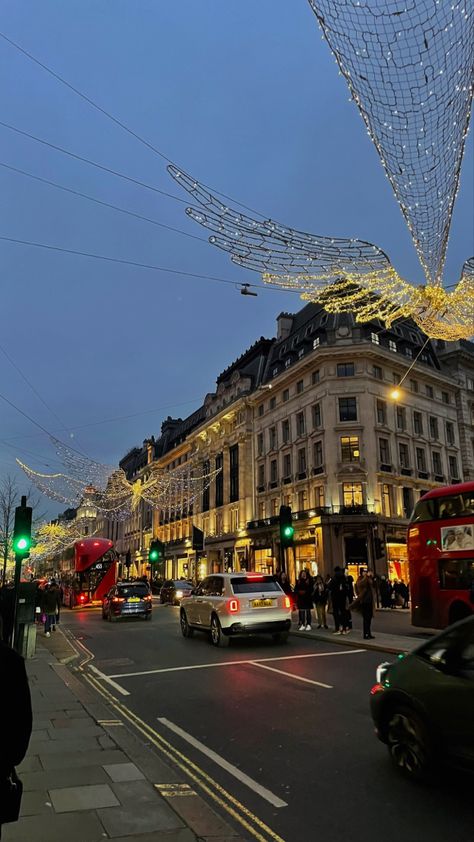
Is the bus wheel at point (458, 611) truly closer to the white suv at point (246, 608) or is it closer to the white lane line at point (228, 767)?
the white suv at point (246, 608)

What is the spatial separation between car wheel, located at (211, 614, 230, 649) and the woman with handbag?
12.0 meters

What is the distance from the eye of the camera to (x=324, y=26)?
5961mm

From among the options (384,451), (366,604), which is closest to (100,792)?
(366,604)

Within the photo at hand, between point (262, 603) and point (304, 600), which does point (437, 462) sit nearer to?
point (304, 600)

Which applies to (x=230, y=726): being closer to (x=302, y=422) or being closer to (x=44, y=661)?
(x=44, y=661)

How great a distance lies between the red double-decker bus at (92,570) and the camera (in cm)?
3189

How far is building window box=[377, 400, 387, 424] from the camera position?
151 feet

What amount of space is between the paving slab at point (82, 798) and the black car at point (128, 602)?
769 inches

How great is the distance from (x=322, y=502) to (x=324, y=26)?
4027 centimetres

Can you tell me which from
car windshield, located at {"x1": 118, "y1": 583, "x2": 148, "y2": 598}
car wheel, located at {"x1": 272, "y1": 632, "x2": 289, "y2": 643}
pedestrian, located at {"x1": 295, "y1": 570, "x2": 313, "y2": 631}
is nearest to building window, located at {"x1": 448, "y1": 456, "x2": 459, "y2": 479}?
car windshield, located at {"x1": 118, "y1": 583, "x2": 148, "y2": 598}

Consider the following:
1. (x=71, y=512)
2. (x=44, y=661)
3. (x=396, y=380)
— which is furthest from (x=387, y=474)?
(x=71, y=512)

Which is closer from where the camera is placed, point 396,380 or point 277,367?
point 396,380

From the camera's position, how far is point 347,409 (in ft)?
149

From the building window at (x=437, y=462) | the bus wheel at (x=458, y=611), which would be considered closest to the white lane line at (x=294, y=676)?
the bus wheel at (x=458, y=611)
